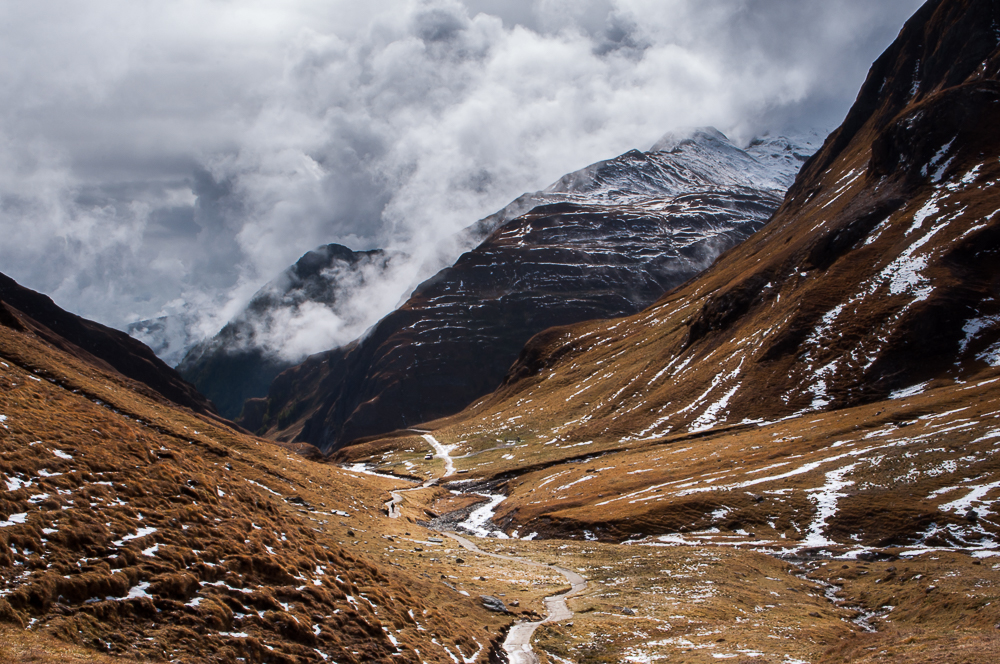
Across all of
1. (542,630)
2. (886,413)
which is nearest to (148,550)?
(542,630)

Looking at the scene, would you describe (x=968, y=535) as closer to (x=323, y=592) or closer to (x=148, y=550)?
(x=323, y=592)

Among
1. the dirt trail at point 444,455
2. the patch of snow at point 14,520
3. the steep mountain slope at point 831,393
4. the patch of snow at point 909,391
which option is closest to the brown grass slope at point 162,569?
the patch of snow at point 14,520

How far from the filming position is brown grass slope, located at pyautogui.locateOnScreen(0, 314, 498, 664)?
46.8 feet

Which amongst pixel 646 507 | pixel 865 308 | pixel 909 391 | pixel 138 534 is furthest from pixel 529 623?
pixel 865 308

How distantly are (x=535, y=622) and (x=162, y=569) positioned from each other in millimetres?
19590

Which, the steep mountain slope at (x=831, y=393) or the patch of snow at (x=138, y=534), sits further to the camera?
the steep mountain slope at (x=831, y=393)

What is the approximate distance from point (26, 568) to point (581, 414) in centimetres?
14481

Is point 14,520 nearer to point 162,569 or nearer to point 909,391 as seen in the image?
point 162,569

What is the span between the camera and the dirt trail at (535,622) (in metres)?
24.4

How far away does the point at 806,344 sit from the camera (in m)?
117

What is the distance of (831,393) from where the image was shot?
102m

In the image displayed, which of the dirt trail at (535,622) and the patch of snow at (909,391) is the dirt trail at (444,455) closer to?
the dirt trail at (535,622)

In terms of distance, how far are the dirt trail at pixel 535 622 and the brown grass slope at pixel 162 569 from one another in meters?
1.54

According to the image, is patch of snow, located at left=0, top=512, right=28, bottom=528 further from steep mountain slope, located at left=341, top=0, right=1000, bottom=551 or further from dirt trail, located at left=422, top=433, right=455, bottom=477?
dirt trail, located at left=422, top=433, right=455, bottom=477
